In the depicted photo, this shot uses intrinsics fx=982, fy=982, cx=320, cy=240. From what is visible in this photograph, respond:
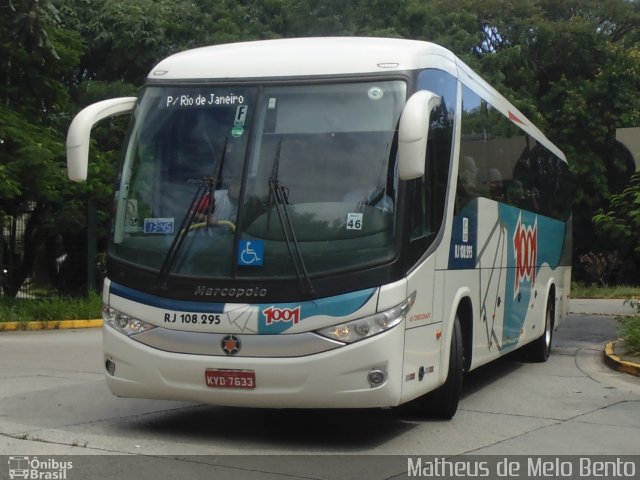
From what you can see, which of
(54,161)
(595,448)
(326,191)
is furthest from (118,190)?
(54,161)

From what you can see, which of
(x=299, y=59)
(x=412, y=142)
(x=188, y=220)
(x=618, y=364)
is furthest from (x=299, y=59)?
(x=618, y=364)

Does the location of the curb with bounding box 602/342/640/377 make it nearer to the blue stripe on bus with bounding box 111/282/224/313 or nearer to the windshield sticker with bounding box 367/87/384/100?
the windshield sticker with bounding box 367/87/384/100

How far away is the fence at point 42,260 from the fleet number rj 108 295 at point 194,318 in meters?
15.5

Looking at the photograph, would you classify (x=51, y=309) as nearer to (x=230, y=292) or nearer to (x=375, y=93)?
(x=230, y=292)

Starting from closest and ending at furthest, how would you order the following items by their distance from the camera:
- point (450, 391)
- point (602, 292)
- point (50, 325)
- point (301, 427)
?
point (301, 427), point (450, 391), point (50, 325), point (602, 292)

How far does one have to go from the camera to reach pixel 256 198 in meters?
7.87

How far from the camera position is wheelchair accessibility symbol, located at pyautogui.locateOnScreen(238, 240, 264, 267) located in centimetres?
773

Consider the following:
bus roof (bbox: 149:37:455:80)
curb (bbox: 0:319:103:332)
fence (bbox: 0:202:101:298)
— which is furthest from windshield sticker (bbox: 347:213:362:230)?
fence (bbox: 0:202:101:298)

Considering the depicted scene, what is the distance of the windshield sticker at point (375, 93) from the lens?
8047mm

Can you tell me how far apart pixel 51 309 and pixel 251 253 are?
44.2 ft

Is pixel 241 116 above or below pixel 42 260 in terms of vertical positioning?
above

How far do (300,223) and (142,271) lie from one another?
1.39 metres

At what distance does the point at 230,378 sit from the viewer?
7676 mm
